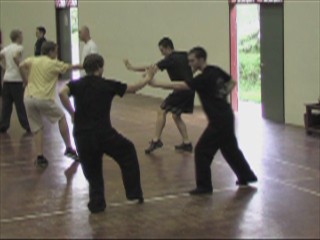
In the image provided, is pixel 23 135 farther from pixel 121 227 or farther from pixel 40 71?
pixel 121 227

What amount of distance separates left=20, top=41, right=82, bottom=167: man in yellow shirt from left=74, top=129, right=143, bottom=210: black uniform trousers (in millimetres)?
2157

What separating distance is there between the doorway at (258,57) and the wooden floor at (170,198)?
2.19m

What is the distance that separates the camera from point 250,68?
571 inches

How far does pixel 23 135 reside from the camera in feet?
40.4

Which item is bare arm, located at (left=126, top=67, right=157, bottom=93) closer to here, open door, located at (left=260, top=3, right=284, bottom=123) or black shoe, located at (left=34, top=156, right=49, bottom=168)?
black shoe, located at (left=34, top=156, right=49, bottom=168)

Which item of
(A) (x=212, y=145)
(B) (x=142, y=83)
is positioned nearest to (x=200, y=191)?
(A) (x=212, y=145)

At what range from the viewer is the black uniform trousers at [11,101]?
12492 mm

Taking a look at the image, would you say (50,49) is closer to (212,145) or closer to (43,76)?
(43,76)

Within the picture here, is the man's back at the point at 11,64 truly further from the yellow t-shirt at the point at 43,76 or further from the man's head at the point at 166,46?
the man's head at the point at 166,46

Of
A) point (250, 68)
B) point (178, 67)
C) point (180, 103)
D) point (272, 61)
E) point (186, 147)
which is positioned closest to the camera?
point (178, 67)

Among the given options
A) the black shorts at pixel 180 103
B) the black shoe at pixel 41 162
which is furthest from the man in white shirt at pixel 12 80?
the black shorts at pixel 180 103

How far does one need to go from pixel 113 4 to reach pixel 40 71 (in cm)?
1037

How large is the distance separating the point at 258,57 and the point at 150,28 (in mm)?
4376

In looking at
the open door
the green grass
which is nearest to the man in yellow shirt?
the open door
